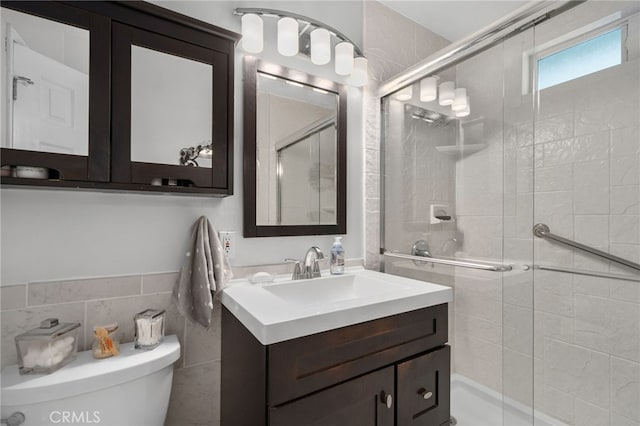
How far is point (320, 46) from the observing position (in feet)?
4.49

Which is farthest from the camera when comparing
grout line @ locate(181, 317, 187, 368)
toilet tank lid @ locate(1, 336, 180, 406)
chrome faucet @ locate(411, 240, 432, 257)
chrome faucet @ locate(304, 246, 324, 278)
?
chrome faucet @ locate(411, 240, 432, 257)

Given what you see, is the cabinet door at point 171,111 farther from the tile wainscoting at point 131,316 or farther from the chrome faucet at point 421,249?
the chrome faucet at point 421,249

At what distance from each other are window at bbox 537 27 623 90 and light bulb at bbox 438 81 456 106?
345 mm

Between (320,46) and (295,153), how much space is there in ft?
1.62

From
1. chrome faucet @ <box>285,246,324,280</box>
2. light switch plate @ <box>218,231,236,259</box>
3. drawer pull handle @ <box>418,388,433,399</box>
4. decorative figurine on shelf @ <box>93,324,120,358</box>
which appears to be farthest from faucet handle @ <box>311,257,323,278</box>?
decorative figurine on shelf @ <box>93,324,120,358</box>

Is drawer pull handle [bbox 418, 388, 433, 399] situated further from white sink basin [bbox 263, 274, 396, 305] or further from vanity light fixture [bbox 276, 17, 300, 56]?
vanity light fixture [bbox 276, 17, 300, 56]

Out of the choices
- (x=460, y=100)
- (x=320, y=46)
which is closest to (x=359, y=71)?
(x=320, y=46)

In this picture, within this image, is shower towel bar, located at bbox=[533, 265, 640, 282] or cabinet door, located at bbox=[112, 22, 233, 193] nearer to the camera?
cabinet door, located at bbox=[112, 22, 233, 193]

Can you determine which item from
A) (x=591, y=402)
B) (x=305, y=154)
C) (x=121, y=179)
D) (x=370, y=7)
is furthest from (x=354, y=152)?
(x=591, y=402)

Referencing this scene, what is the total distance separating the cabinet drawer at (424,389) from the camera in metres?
1.00

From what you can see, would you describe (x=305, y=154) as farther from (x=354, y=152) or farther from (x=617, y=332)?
(x=617, y=332)

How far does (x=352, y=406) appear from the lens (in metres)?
0.88

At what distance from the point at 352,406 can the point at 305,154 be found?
104 centimetres

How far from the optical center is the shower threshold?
1304mm
